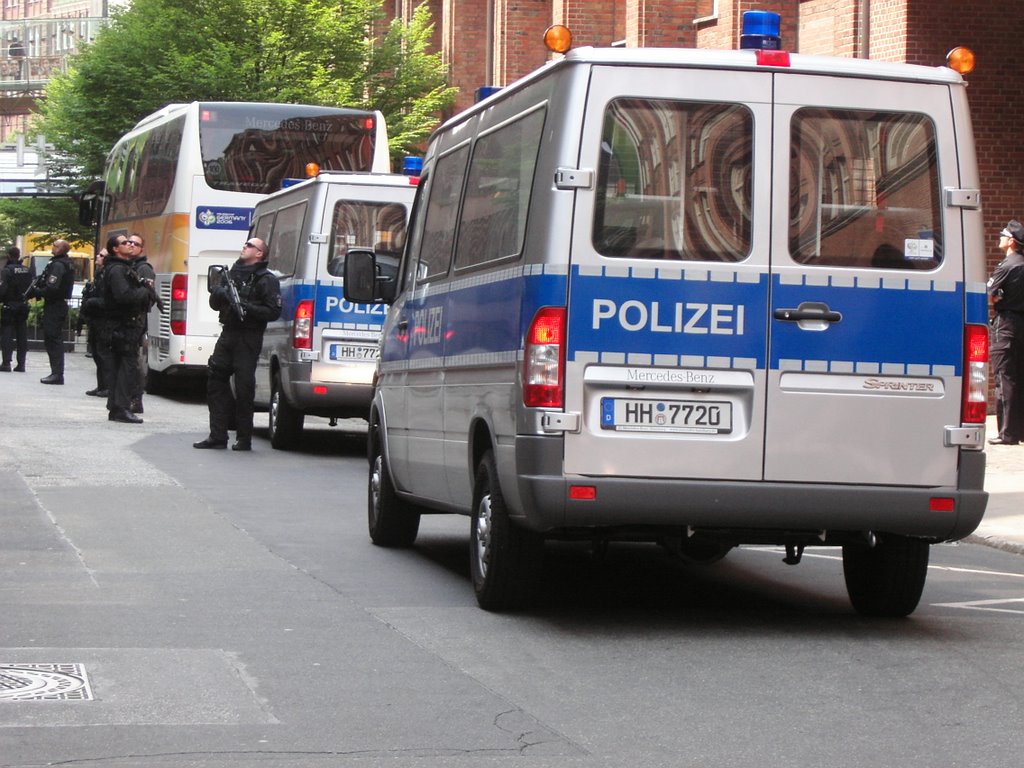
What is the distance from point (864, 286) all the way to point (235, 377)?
33.3 feet

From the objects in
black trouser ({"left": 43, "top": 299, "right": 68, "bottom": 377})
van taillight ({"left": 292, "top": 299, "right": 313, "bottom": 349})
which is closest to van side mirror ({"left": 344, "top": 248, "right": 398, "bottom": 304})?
van taillight ({"left": 292, "top": 299, "right": 313, "bottom": 349})

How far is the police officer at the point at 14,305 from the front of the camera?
2989cm

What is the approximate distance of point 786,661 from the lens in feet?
24.4

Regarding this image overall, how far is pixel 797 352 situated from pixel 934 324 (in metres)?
0.59

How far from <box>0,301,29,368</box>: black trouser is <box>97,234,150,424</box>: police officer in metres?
10.7

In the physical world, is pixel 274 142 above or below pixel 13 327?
above

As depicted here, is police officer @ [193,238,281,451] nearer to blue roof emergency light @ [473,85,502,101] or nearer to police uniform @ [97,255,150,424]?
police uniform @ [97,255,150,424]

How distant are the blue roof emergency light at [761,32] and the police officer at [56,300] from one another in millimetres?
19645

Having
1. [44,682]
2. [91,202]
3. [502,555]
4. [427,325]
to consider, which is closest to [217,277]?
[427,325]

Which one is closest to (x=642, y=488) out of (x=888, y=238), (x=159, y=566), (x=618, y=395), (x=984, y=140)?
(x=618, y=395)

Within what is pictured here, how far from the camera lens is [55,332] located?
2692 cm

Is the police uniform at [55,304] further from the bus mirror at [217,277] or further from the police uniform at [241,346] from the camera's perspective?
the bus mirror at [217,277]

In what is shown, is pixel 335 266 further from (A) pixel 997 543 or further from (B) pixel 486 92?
(B) pixel 486 92

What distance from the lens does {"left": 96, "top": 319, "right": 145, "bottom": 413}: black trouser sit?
19812 mm
